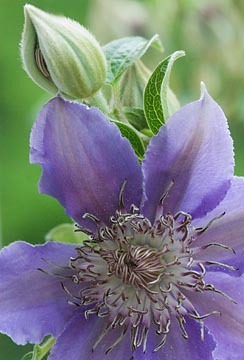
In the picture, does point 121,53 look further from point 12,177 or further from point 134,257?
point 12,177

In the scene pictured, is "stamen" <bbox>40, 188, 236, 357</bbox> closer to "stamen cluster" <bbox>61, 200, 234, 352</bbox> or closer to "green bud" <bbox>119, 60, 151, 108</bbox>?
"stamen cluster" <bbox>61, 200, 234, 352</bbox>

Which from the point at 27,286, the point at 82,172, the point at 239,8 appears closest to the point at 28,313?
the point at 27,286

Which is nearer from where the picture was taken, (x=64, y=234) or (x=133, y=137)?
(x=133, y=137)

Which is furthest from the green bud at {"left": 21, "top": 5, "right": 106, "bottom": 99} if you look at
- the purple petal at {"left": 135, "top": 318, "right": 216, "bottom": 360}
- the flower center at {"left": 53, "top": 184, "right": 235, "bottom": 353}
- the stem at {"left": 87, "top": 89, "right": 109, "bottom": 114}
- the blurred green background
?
the blurred green background

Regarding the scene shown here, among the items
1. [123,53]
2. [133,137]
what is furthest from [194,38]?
[133,137]

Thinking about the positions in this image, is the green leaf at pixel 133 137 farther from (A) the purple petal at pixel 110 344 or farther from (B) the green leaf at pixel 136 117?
(A) the purple petal at pixel 110 344

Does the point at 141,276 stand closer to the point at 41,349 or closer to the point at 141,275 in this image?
the point at 141,275
